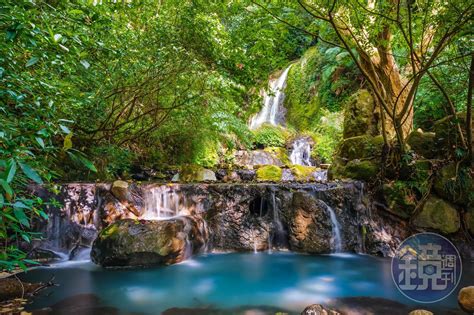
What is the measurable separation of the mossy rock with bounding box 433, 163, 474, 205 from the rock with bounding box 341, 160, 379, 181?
4.03 feet

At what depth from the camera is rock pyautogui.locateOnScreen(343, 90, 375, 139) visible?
853 centimetres

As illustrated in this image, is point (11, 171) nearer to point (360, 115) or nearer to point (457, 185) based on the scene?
point (457, 185)

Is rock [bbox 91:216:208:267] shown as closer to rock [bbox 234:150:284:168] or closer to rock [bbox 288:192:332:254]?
rock [bbox 288:192:332:254]

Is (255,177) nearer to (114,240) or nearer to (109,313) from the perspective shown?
(114,240)

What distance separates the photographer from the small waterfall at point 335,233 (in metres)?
5.80

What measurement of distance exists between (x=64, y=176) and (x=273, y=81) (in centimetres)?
1343

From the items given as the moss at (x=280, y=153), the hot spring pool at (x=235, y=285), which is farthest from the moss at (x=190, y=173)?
the moss at (x=280, y=153)

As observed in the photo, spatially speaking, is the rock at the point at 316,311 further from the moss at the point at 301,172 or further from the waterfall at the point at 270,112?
the waterfall at the point at 270,112

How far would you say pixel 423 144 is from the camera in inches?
253

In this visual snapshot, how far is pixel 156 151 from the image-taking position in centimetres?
996

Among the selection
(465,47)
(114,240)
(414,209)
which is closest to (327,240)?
(414,209)

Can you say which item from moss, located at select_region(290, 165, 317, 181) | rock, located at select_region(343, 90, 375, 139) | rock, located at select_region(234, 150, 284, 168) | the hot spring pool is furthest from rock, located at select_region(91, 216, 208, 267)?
rock, located at select_region(234, 150, 284, 168)

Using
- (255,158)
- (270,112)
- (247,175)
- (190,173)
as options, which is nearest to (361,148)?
(247,175)

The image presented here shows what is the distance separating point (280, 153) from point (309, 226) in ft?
24.9
